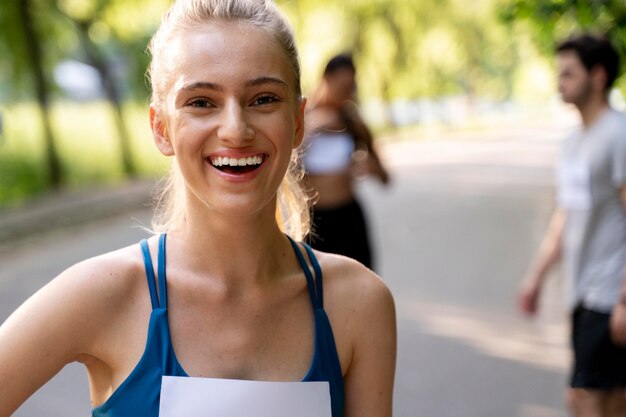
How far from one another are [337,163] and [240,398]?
4.05m

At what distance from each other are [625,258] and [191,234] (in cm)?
239

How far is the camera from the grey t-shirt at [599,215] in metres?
3.66

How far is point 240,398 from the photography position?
63.7 inches

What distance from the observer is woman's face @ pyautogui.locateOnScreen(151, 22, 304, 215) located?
5.28 ft

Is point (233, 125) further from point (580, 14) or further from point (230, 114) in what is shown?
point (580, 14)

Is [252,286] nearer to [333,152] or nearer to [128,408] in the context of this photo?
[128,408]

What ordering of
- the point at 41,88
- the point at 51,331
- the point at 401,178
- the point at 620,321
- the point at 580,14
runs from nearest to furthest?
1. the point at 51,331
2. the point at 620,321
3. the point at 580,14
4. the point at 41,88
5. the point at 401,178

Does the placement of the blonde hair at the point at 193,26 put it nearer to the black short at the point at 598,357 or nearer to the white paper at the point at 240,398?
the white paper at the point at 240,398

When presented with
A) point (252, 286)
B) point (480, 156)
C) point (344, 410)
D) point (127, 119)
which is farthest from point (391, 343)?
point (480, 156)

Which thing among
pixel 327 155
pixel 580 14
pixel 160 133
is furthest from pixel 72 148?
pixel 160 133

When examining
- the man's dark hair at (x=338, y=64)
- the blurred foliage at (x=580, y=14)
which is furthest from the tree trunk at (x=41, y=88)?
the blurred foliage at (x=580, y=14)

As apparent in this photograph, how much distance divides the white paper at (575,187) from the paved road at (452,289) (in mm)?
1977

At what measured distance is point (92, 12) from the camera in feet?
60.4

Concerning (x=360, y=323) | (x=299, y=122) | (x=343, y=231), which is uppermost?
(x=299, y=122)
